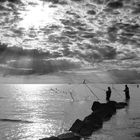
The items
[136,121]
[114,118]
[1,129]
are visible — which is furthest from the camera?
[114,118]

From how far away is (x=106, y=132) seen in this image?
2703cm

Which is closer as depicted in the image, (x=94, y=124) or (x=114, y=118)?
(x=94, y=124)

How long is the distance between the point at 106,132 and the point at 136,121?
25.5 ft

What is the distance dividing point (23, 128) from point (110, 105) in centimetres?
1607

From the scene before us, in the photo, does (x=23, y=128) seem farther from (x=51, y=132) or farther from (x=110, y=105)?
(x=110, y=105)

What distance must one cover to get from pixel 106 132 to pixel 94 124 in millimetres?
2366

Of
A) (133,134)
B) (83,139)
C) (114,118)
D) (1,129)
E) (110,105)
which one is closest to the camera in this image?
(83,139)

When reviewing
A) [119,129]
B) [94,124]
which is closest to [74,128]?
[94,124]

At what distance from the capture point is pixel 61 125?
33.3 metres

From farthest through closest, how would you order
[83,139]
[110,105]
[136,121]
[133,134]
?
1. [110,105]
2. [136,121]
3. [133,134]
4. [83,139]

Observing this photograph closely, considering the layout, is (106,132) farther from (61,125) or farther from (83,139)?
(61,125)

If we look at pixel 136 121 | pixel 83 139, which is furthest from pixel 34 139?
pixel 136 121

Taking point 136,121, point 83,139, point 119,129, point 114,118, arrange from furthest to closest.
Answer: point 114,118, point 136,121, point 119,129, point 83,139

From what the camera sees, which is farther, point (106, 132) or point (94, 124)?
point (94, 124)
